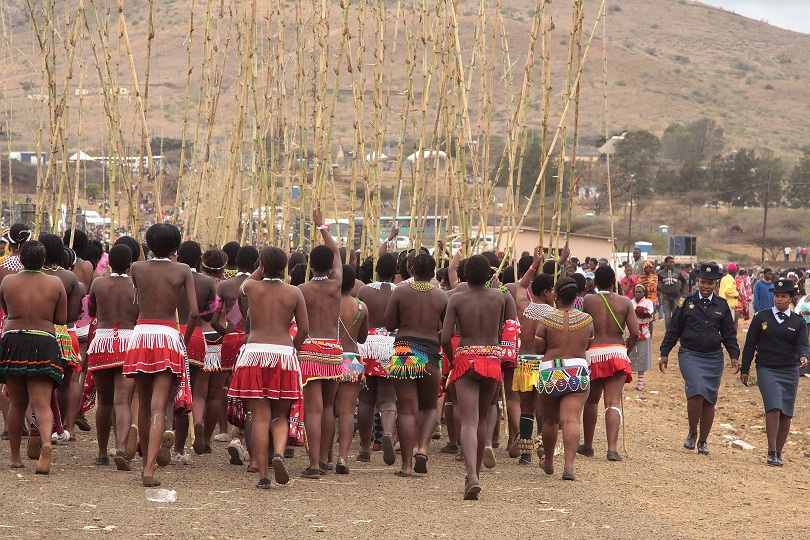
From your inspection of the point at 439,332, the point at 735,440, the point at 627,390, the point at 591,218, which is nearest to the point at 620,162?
the point at 591,218

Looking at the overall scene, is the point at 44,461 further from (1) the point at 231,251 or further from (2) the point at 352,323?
(1) the point at 231,251

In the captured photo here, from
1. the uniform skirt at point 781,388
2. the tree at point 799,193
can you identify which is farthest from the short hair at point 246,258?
the tree at point 799,193

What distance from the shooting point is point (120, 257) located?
7.83m

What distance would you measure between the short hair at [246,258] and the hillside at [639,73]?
36680 millimetres

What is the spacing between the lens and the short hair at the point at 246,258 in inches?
337

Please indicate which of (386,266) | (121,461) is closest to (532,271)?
(386,266)

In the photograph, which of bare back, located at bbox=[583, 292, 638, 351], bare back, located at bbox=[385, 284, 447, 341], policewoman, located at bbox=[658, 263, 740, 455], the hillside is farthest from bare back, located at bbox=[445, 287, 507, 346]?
the hillside

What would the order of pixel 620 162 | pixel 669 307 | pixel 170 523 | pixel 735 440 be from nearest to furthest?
pixel 170 523 < pixel 735 440 < pixel 669 307 < pixel 620 162

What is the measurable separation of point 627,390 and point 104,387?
32.4ft

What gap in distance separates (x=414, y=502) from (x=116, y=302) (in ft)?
8.01

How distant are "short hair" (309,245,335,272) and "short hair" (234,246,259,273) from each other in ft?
2.96

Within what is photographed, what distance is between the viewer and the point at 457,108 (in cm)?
1076

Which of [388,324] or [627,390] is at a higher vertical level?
[388,324]

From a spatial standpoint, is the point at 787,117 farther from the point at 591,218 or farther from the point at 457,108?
the point at 457,108
